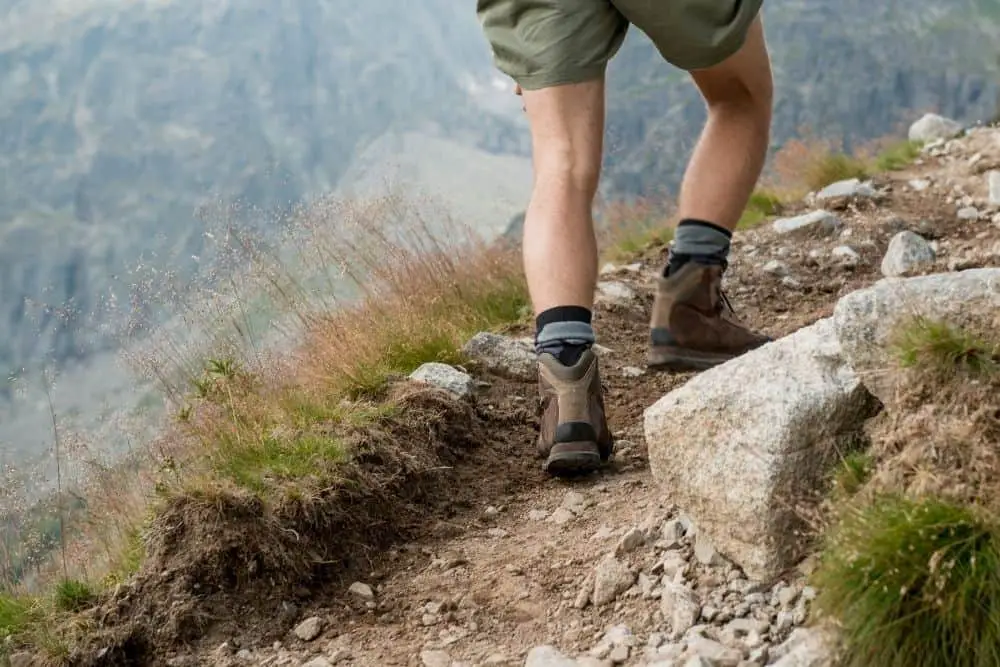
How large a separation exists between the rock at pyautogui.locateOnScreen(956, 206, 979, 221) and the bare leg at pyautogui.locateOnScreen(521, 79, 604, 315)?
12.3ft

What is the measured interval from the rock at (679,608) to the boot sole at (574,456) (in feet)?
2.25

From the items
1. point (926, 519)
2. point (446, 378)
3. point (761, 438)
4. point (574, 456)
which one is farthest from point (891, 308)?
point (446, 378)

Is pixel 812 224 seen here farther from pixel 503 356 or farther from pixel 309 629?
pixel 309 629

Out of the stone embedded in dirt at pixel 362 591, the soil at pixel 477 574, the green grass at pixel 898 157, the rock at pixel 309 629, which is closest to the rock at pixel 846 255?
→ the soil at pixel 477 574

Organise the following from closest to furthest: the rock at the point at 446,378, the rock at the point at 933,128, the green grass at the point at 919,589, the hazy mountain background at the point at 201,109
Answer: the green grass at the point at 919,589
the rock at the point at 446,378
the rock at the point at 933,128
the hazy mountain background at the point at 201,109

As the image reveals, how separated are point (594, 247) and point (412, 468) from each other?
0.80 metres

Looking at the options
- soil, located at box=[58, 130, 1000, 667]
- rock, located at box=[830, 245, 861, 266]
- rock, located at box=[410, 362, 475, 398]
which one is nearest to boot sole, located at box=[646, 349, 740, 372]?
soil, located at box=[58, 130, 1000, 667]

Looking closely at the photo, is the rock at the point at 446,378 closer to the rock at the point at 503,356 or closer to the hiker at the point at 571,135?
the rock at the point at 503,356

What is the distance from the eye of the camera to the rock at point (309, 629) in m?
2.33

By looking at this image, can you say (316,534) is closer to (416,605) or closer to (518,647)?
(416,605)

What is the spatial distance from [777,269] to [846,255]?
37 centimetres

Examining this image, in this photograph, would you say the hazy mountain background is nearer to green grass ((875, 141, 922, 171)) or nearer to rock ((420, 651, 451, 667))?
green grass ((875, 141, 922, 171))

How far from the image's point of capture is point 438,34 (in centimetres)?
8581

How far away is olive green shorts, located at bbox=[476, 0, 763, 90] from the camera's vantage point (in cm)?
269
